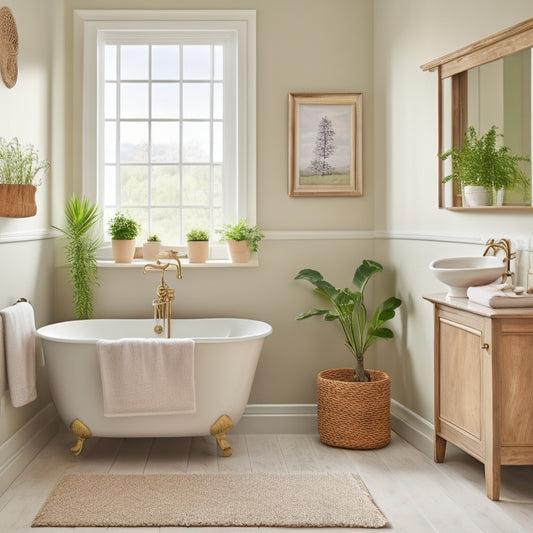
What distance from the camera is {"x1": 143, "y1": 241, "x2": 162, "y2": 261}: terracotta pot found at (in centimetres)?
428

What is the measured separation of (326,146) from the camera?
427cm

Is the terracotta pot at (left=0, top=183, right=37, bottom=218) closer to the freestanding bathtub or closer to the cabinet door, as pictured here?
the freestanding bathtub

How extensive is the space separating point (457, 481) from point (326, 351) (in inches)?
51.2

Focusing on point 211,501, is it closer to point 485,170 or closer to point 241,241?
point 241,241

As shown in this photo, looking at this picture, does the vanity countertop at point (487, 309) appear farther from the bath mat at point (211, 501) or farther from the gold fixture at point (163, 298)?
the gold fixture at point (163, 298)

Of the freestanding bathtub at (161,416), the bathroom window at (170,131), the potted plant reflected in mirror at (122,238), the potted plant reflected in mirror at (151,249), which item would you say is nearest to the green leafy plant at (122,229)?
the potted plant reflected in mirror at (122,238)

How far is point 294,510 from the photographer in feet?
9.55

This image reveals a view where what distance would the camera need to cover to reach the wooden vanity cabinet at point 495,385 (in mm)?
2764

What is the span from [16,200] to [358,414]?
6.99 ft

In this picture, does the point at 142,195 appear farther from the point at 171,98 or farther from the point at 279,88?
the point at 279,88

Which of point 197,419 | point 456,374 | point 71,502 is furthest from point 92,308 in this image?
point 456,374

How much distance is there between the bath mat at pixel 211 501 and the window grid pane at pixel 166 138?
173 cm

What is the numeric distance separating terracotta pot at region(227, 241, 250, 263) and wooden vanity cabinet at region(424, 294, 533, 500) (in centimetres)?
151

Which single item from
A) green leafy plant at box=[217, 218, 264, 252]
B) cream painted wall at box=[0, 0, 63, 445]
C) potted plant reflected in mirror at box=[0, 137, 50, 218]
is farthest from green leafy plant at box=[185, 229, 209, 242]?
potted plant reflected in mirror at box=[0, 137, 50, 218]
